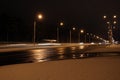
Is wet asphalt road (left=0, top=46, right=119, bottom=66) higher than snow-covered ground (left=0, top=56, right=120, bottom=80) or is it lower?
lower

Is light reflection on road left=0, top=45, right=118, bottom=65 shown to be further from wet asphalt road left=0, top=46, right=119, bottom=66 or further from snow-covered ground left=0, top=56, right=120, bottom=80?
snow-covered ground left=0, top=56, right=120, bottom=80

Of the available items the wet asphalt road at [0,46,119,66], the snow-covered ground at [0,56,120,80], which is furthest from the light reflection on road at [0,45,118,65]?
the snow-covered ground at [0,56,120,80]

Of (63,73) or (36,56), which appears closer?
(63,73)

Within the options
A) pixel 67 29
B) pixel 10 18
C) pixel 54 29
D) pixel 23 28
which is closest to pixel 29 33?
pixel 23 28

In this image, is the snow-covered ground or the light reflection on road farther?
the light reflection on road

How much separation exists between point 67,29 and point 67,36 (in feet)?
35.3

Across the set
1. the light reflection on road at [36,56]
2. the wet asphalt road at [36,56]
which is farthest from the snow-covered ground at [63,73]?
the light reflection on road at [36,56]

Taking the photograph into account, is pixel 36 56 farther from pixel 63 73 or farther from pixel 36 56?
pixel 63 73

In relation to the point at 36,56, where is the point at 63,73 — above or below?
above

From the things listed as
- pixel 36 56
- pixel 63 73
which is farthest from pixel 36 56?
pixel 63 73

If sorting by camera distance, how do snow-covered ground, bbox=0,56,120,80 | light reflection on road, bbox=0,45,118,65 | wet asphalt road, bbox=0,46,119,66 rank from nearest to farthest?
snow-covered ground, bbox=0,56,120,80 < wet asphalt road, bbox=0,46,119,66 < light reflection on road, bbox=0,45,118,65

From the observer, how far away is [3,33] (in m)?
114

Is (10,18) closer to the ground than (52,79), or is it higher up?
higher up

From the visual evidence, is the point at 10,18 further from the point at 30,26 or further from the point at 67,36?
the point at 67,36
